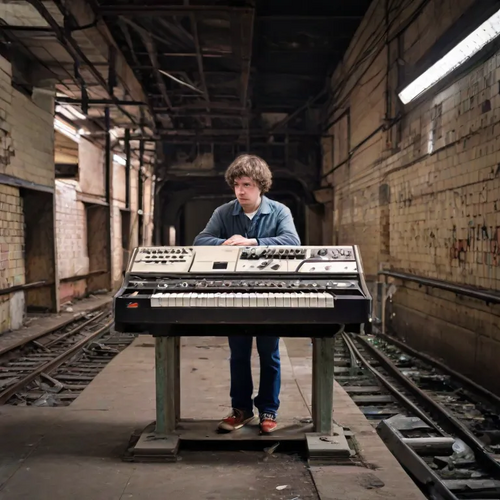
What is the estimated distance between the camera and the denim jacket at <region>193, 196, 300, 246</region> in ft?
10.1

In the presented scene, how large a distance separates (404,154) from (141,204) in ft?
31.0

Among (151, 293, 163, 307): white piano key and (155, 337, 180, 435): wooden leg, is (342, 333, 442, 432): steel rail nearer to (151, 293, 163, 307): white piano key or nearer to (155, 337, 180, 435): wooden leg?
(155, 337, 180, 435): wooden leg

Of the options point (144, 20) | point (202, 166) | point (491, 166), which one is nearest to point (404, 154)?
point (491, 166)

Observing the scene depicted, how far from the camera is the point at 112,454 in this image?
2863 mm

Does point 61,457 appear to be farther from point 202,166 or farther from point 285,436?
point 202,166

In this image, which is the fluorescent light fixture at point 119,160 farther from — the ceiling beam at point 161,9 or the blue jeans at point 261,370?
the blue jeans at point 261,370

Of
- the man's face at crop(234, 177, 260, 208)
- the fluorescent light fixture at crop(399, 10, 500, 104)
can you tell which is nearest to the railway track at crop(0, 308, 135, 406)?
the man's face at crop(234, 177, 260, 208)

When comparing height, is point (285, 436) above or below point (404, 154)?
below

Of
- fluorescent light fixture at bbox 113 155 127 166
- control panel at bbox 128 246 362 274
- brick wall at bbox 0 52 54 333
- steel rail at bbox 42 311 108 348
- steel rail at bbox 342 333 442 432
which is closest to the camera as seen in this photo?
control panel at bbox 128 246 362 274

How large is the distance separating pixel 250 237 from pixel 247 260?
1.15 ft

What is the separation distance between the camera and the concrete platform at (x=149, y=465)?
7.89 ft

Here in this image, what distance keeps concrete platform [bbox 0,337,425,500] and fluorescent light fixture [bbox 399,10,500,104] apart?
3.69 meters

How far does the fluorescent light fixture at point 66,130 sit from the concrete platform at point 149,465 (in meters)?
6.95

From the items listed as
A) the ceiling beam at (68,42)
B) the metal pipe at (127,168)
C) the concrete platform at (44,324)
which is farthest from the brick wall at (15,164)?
the metal pipe at (127,168)
